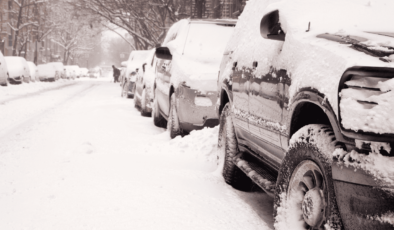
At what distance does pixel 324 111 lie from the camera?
2465 millimetres

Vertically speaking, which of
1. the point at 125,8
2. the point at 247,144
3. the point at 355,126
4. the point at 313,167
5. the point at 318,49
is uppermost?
the point at 125,8

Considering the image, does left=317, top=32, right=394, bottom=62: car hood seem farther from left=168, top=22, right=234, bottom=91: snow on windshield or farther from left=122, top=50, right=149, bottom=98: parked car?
left=122, top=50, right=149, bottom=98: parked car

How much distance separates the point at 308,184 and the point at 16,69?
2914cm

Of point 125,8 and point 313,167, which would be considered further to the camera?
point 125,8

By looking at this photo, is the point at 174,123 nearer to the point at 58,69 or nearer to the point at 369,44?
the point at 369,44

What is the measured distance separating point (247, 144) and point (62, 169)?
2272 mm

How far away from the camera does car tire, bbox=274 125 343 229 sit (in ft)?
7.83

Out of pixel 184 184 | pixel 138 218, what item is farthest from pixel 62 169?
pixel 138 218

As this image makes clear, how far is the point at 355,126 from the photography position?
2.14m

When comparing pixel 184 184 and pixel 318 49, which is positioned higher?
pixel 318 49

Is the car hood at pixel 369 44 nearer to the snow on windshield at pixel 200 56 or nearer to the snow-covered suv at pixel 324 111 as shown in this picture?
the snow-covered suv at pixel 324 111

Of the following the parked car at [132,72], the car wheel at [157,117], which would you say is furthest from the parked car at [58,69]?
the car wheel at [157,117]

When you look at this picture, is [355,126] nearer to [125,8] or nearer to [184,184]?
[184,184]

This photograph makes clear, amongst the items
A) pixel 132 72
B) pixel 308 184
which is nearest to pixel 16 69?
pixel 132 72
